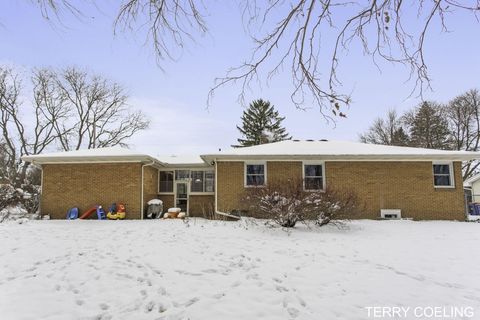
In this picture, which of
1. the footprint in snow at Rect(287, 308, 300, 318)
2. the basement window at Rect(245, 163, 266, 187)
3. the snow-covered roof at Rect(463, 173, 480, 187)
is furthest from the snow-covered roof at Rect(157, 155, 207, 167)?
the snow-covered roof at Rect(463, 173, 480, 187)

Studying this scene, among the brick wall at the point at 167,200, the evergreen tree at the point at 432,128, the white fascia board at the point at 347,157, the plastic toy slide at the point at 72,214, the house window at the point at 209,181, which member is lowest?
the plastic toy slide at the point at 72,214

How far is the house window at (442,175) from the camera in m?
15.4

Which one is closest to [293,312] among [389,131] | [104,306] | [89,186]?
[104,306]

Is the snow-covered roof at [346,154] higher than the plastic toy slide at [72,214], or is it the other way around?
the snow-covered roof at [346,154]

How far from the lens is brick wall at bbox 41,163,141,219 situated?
51.6ft

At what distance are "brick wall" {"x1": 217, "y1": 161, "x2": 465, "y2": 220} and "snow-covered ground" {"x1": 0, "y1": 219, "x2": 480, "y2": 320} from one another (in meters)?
6.36

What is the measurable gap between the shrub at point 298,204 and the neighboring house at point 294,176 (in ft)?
11.9

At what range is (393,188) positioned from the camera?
15328mm

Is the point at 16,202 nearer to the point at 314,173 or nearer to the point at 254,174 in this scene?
the point at 254,174

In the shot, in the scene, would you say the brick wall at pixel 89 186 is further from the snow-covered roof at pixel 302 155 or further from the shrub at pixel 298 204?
the shrub at pixel 298 204

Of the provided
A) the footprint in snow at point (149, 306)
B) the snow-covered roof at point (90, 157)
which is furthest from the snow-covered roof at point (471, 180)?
the footprint in snow at point (149, 306)

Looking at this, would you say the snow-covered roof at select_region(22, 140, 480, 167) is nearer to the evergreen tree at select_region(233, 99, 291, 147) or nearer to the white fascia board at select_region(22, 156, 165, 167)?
the white fascia board at select_region(22, 156, 165, 167)

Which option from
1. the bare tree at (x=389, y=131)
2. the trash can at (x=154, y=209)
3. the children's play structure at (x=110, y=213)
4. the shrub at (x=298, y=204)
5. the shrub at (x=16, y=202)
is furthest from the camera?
the bare tree at (x=389, y=131)

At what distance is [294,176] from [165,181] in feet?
25.2
